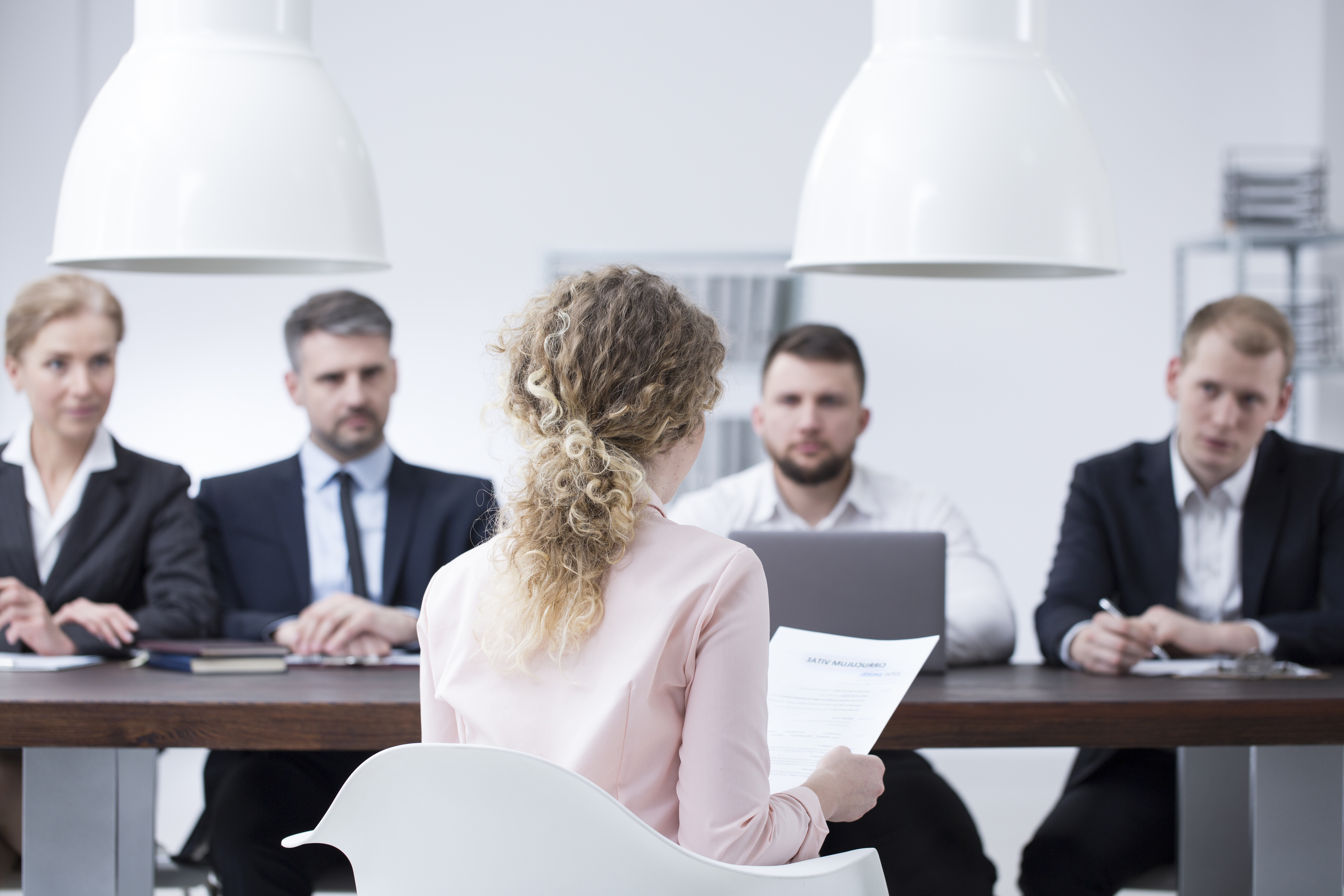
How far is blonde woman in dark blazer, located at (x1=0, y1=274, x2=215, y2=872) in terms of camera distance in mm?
2445

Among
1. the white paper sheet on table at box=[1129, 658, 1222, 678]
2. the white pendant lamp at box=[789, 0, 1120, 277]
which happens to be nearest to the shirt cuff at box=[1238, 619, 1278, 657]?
the white paper sheet on table at box=[1129, 658, 1222, 678]

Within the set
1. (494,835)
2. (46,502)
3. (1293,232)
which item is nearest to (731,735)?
(494,835)

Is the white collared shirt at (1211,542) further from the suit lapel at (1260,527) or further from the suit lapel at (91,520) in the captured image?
the suit lapel at (91,520)

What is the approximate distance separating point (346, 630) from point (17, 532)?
2.47 feet

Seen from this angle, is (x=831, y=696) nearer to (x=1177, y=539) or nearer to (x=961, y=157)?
(x=961, y=157)

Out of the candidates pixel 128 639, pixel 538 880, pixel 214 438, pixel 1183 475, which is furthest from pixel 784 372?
pixel 214 438

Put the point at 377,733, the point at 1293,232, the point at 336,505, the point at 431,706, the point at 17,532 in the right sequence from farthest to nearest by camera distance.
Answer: the point at 1293,232, the point at 336,505, the point at 17,532, the point at 377,733, the point at 431,706

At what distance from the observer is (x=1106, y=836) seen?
2.17 meters

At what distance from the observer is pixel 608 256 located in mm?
4656

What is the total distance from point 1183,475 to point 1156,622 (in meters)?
0.47

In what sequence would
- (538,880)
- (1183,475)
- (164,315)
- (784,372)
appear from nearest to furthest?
(538,880) < (1183,475) < (784,372) < (164,315)

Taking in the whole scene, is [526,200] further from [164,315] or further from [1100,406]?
[1100,406]

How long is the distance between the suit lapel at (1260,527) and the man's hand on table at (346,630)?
1.69 m

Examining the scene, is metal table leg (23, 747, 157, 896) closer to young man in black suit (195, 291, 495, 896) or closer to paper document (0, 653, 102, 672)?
paper document (0, 653, 102, 672)
